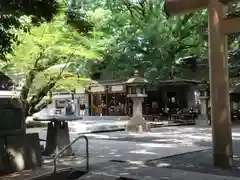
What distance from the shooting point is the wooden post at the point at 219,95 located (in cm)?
→ 894

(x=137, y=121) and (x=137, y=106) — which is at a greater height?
(x=137, y=106)

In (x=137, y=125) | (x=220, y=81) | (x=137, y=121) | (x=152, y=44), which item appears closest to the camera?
(x=220, y=81)

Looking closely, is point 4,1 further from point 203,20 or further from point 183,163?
point 203,20

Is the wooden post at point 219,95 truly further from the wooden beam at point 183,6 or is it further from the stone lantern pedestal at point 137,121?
the stone lantern pedestal at point 137,121

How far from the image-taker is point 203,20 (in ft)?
75.9

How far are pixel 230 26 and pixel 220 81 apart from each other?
1332mm

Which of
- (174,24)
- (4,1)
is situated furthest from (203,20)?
(4,1)

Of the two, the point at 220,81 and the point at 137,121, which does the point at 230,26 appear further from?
the point at 137,121

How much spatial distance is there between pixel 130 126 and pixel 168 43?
27.4 ft

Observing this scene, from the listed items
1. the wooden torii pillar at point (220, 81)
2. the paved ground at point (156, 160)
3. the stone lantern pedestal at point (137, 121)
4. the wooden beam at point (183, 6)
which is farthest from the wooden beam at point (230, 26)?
the stone lantern pedestal at point (137, 121)

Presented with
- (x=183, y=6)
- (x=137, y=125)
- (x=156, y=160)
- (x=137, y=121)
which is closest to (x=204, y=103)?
(x=137, y=121)

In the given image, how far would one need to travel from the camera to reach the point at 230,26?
358 inches

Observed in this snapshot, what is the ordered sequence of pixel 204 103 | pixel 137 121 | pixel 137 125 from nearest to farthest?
1. pixel 137 125
2. pixel 137 121
3. pixel 204 103

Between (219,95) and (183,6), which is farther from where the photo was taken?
(183,6)
